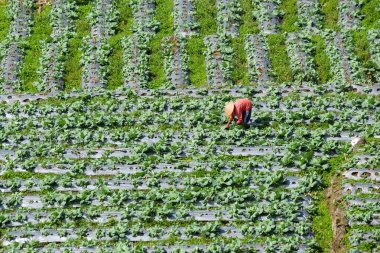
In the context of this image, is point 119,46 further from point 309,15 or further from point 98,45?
point 309,15

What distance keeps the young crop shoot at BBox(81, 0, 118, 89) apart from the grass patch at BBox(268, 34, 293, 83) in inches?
254

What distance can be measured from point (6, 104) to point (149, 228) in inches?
333

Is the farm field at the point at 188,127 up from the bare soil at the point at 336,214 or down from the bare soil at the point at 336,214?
up

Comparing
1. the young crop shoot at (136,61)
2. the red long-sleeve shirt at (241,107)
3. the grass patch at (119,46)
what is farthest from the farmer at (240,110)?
the grass patch at (119,46)

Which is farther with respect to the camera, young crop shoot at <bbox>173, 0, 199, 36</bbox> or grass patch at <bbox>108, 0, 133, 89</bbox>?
young crop shoot at <bbox>173, 0, 199, 36</bbox>

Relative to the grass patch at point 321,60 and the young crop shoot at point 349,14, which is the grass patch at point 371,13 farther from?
the grass patch at point 321,60

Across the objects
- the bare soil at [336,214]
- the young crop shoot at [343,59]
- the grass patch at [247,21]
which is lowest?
the bare soil at [336,214]

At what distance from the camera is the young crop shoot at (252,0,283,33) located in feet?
103

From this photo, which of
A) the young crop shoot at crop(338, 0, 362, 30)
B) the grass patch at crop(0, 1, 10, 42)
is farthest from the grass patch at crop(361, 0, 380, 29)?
the grass patch at crop(0, 1, 10, 42)

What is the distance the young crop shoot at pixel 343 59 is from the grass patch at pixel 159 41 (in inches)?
253

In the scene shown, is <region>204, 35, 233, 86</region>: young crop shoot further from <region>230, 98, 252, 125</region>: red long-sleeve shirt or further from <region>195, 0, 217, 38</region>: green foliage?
<region>230, 98, 252, 125</region>: red long-sleeve shirt

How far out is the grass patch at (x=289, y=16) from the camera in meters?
31.2

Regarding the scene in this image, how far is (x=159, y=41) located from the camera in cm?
3080

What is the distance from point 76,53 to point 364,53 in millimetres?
11335
